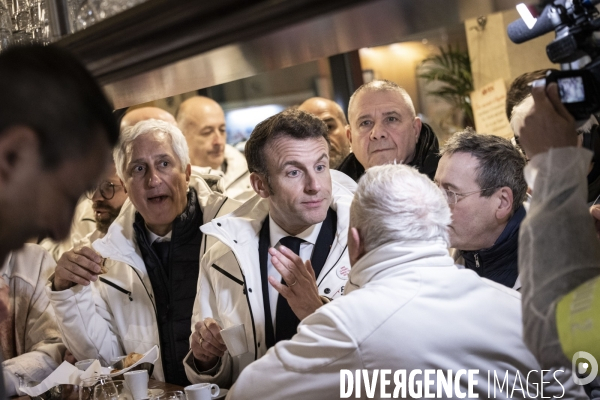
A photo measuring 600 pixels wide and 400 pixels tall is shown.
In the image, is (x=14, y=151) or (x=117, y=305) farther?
(x=117, y=305)

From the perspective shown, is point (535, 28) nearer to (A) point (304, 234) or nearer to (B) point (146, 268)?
(A) point (304, 234)

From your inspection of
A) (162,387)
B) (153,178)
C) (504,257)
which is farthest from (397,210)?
(153,178)

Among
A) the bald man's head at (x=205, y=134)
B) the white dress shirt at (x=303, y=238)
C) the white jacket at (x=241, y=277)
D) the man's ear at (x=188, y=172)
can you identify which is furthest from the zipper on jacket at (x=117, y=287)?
the bald man's head at (x=205, y=134)

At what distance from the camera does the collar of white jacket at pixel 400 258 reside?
1.79 meters

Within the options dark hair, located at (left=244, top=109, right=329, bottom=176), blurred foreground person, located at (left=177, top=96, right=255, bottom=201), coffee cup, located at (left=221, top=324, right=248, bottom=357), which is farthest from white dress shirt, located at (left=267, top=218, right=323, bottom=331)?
blurred foreground person, located at (left=177, top=96, right=255, bottom=201)

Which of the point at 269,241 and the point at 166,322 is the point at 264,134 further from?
the point at 166,322

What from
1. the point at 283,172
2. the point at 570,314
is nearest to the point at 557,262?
the point at 570,314

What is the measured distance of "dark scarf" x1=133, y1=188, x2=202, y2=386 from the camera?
9.61 feet

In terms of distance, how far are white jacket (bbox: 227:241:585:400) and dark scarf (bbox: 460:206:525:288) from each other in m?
0.46

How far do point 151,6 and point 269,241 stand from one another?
5.34 ft

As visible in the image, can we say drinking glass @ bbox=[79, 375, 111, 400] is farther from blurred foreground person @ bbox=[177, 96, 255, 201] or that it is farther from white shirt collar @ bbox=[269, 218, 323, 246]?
blurred foreground person @ bbox=[177, 96, 255, 201]

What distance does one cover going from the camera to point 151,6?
1168 mm

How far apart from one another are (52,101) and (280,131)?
1.76 metres

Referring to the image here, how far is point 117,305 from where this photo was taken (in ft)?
10.2
